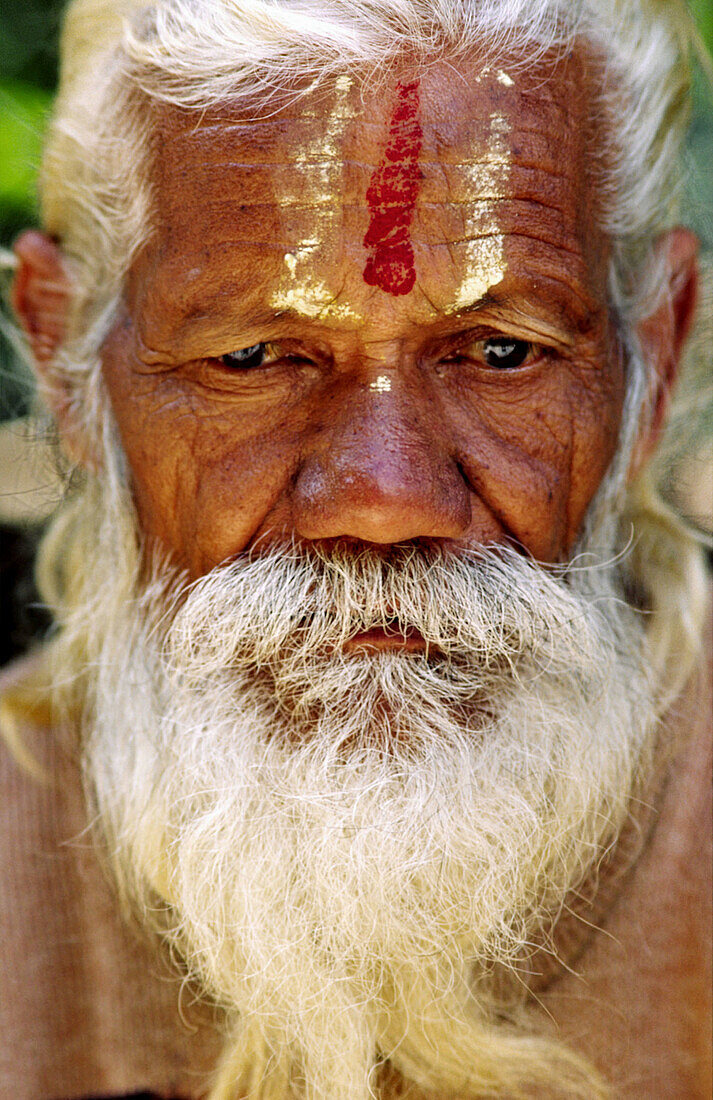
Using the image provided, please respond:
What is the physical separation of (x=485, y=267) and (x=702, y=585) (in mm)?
793

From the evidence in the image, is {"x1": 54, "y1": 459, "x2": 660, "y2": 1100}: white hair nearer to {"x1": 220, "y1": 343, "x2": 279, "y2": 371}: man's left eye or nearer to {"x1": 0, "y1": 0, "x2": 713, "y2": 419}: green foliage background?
{"x1": 220, "y1": 343, "x2": 279, "y2": 371}: man's left eye

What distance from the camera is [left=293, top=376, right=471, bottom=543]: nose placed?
1.38 meters

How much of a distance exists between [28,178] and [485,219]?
119cm

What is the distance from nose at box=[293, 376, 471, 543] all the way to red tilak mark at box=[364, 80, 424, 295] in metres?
0.15

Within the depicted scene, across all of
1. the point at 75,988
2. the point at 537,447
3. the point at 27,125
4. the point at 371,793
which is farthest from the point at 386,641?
the point at 27,125

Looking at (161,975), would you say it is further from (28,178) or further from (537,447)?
(28,178)

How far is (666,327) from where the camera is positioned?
6.10 feet

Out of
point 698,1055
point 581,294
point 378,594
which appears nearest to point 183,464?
point 378,594

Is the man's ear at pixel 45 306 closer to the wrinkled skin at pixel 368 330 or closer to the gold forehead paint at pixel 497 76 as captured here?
the wrinkled skin at pixel 368 330

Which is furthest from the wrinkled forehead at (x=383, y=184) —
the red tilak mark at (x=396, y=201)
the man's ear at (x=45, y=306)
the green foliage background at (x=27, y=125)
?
the green foliage background at (x=27, y=125)

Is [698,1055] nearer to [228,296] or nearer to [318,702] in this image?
[318,702]

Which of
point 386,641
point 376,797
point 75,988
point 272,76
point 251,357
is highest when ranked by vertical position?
point 272,76

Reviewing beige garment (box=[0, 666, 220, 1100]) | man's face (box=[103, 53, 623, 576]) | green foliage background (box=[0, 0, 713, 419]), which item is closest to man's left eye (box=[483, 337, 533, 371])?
man's face (box=[103, 53, 623, 576])

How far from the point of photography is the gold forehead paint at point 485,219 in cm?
145
